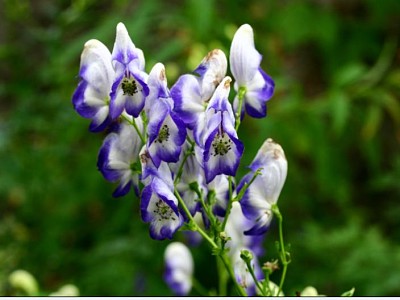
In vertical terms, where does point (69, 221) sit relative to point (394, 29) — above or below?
below

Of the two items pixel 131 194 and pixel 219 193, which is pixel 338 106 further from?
pixel 219 193

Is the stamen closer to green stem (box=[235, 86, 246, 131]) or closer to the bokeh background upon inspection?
green stem (box=[235, 86, 246, 131])

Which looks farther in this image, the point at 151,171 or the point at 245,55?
the point at 245,55

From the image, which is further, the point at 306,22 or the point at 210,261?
the point at 306,22

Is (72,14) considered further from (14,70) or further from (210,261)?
(210,261)

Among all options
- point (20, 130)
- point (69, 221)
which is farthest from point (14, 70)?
point (69, 221)

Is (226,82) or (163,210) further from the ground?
(226,82)

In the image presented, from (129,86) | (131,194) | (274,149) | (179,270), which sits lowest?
(179,270)

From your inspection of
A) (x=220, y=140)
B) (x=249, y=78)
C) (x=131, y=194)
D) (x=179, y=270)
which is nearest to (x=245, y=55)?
(x=249, y=78)
